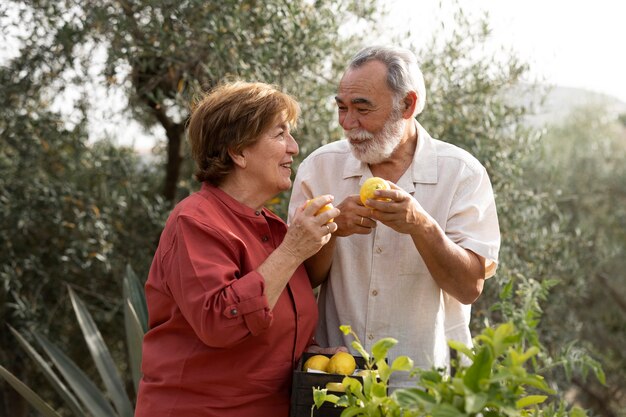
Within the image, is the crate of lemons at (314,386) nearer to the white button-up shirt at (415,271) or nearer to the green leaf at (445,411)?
the white button-up shirt at (415,271)

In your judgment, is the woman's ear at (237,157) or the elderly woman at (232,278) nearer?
the elderly woman at (232,278)


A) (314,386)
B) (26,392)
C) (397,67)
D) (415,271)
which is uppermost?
(397,67)

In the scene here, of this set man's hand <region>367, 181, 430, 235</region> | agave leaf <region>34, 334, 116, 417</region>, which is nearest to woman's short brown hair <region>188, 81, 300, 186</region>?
man's hand <region>367, 181, 430, 235</region>

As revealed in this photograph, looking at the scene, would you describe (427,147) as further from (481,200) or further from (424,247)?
(424,247)

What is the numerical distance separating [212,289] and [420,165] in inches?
40.1

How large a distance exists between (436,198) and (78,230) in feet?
10.1

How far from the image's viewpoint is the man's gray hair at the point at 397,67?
2992 mm

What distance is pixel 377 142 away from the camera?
2941mm

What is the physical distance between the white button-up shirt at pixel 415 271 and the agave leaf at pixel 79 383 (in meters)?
1.82

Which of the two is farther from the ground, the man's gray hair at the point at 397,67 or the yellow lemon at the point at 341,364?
the man's gray hair at the point at 397,67

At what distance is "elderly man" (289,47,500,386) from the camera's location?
286 cm

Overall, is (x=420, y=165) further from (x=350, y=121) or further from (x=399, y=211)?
(x=399, y=211)

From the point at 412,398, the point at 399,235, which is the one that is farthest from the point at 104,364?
the point at 412,398

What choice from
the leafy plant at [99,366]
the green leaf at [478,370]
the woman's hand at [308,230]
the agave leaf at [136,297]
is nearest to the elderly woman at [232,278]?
the woman's hand at [308,230]
